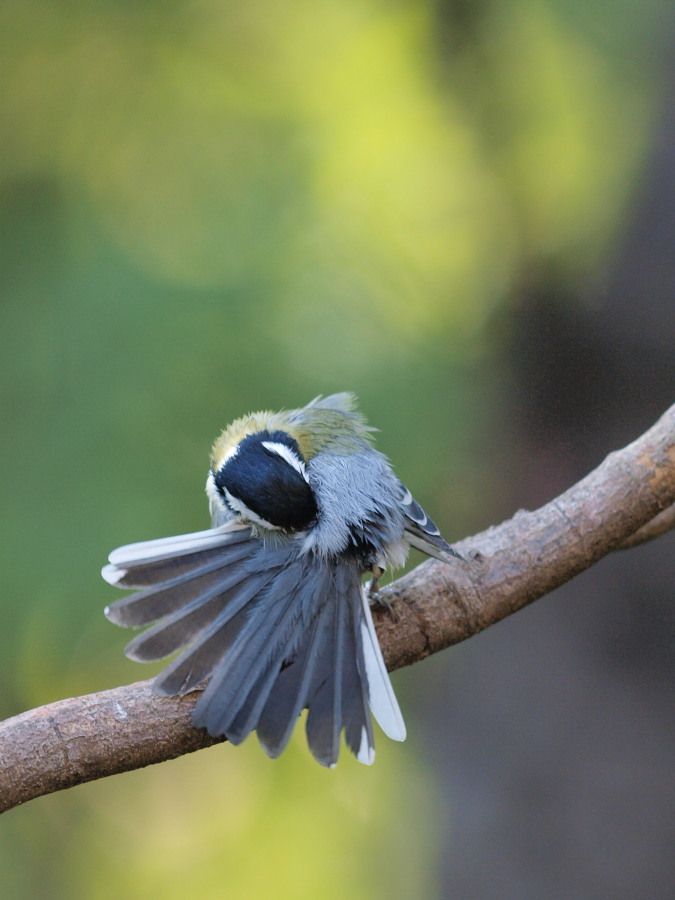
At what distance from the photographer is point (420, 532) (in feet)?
6.09

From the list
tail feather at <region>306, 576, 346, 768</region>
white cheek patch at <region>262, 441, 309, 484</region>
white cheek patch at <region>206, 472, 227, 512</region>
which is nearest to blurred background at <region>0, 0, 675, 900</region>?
white cheek patch at <region>206, 472, 227, 512</region>

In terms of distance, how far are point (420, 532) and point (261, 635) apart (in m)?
0.45

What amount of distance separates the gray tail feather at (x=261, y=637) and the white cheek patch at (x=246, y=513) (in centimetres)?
6

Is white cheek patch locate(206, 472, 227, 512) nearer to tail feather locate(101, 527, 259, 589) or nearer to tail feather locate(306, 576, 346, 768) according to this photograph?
tail feather locate(101, 527, 259, 589)

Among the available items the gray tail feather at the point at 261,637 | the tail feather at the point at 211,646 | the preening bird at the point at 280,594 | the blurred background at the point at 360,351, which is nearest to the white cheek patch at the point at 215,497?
the preening bird at the point at 280,594

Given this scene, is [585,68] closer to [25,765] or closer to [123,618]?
[123,618]

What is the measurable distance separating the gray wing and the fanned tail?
0.17m

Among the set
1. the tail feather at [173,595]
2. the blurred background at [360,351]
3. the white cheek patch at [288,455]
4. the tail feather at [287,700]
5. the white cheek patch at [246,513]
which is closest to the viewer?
the tail feather at [287,700]

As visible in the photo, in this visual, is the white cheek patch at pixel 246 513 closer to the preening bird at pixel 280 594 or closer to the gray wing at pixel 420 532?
the preening bird at pixel 280 594

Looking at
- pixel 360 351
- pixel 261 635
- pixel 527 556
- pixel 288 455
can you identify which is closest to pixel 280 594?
pixel 261 635

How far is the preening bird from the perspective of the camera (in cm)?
148

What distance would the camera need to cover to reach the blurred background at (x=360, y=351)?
102 inches

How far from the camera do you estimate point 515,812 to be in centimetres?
277

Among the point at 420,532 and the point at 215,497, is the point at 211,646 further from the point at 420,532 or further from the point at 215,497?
the point at 420,532
